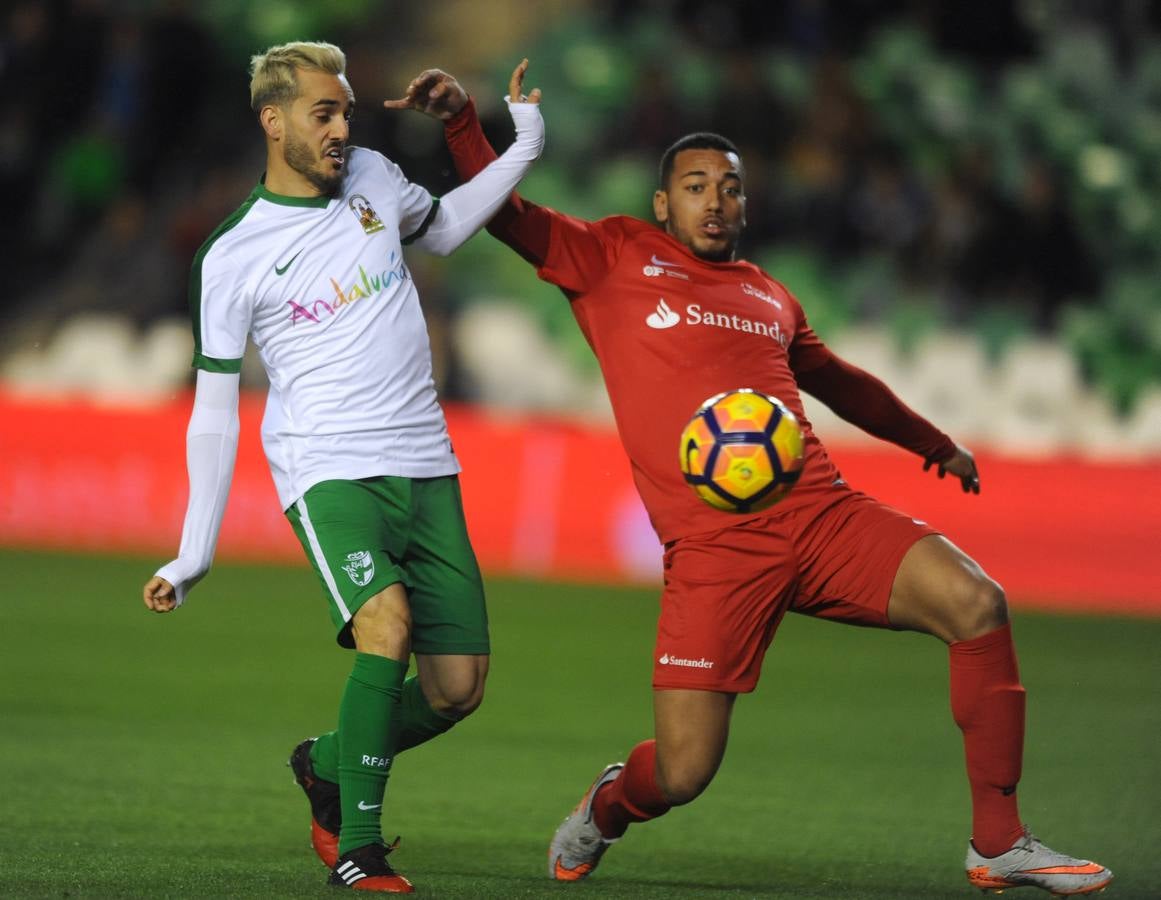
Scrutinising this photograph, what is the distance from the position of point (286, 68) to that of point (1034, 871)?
3.17m

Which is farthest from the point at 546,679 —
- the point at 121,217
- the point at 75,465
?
the point at 121,217

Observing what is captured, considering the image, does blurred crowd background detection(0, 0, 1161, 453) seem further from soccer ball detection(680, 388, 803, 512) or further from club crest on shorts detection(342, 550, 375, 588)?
club crest on shorts detection(342, 550, 375, 588)

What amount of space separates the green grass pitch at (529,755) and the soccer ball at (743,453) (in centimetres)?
116

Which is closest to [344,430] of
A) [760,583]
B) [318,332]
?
[318,332]

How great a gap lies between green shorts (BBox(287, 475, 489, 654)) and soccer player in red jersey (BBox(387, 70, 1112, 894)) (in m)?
0.60

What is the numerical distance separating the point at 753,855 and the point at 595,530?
7737 millimetres

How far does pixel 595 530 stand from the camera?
45.7ft

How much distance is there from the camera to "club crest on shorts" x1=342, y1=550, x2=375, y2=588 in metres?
5.40

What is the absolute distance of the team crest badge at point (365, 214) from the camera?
5680 millimetres

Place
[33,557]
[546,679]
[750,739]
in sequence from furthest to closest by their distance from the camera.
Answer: [33,557]
[546,679]
[750,739]

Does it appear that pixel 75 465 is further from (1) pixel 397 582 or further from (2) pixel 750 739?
(1) pixel 397 582

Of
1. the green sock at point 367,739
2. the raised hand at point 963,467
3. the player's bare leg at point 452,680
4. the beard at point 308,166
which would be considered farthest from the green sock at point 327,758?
the raised hand at point 963,467

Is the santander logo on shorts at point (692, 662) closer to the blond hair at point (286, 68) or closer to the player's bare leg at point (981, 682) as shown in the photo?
the player's bare leg at point (981, 682)

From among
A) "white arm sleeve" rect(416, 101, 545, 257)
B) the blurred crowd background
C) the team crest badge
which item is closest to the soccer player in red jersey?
"white arm sleeve" rect(416, 101, 545, 257)
